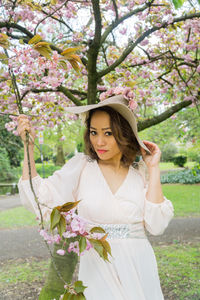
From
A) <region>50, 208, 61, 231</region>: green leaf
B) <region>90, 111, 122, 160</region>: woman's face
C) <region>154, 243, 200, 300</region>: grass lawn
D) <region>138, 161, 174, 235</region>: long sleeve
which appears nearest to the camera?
<region>50, 208, 61, 231</region>: green leaf

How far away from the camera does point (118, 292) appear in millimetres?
1467

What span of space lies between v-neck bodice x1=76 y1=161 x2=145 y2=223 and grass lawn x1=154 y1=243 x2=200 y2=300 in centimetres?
226

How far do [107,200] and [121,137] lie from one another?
37 cm

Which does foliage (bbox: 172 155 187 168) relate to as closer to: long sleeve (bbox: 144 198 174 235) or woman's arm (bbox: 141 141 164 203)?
woman's arm (bbox: 141 141 164 203)

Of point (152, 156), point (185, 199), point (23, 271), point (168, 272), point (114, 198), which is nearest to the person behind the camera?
point (114, 198)

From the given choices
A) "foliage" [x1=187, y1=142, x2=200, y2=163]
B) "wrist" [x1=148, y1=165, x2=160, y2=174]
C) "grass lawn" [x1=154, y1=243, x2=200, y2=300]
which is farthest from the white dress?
"foliage" [x1=187, y1=142, x2=200, y2=163]

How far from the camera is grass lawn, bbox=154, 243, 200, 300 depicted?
3.46 m

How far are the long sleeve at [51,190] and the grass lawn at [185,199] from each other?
6209 mm

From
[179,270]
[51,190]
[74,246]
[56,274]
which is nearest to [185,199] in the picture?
[179,270]

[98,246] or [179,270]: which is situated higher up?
[98,246]

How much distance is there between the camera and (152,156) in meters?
1.73

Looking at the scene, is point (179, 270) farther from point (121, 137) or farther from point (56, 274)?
point (121, 137)

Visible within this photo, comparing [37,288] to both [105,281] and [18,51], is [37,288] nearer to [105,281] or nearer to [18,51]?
[105,281]

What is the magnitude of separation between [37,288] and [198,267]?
222cm
